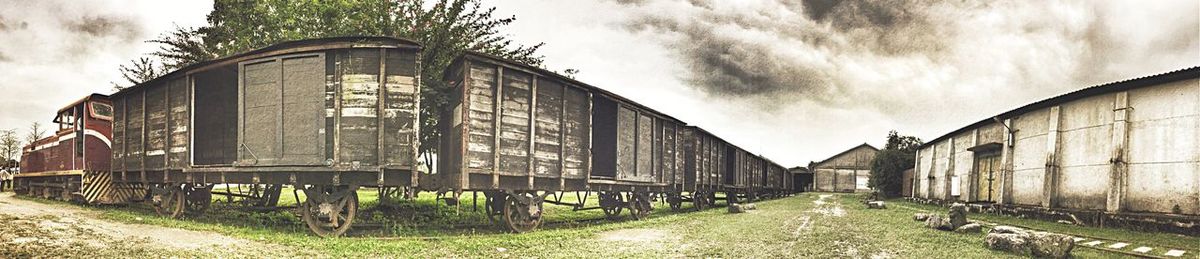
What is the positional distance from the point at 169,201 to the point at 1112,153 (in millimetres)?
22415

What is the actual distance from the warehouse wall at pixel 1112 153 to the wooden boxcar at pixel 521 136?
12093 millimetres

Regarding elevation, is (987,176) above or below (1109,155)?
below

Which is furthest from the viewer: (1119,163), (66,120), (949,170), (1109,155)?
(949,170)

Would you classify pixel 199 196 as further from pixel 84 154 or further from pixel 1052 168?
pixel 1052 168

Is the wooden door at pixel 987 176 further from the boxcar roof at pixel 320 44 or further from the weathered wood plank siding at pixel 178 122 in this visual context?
the weathered wood plank siding at pixel 178 122

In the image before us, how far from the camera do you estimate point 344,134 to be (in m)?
10.3

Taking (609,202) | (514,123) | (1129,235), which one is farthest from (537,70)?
(1129,235)

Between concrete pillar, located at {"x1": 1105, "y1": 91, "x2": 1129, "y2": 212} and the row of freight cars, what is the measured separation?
11653mm

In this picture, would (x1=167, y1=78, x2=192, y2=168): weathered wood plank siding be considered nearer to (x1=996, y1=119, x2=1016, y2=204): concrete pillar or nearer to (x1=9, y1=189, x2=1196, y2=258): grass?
(x1=9, y1=189, x2=1196, y2=258): grass

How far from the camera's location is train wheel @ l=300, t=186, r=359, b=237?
403 inches

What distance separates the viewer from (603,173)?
17.0 meters

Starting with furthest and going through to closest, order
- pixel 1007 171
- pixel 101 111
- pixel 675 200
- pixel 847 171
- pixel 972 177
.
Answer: pixel 847 171, pixel 972 177, pixel 675 200, pixel 1007 171, pixel 101 111

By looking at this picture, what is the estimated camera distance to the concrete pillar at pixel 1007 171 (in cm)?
1973

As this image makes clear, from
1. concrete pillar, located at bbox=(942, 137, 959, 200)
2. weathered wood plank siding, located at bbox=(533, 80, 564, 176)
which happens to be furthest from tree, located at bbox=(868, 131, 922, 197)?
weathered wood plank siding, located at bbox=(533, 80, 564, 176)
